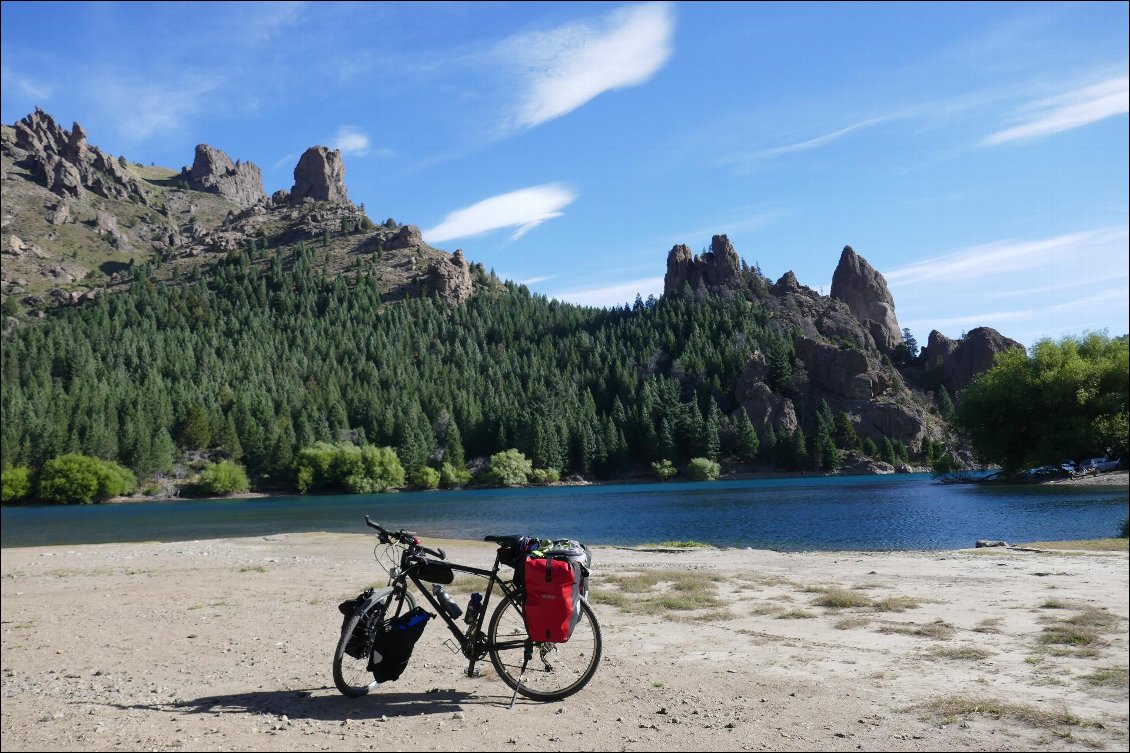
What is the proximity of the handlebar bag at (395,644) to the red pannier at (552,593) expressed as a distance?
4.25 feet

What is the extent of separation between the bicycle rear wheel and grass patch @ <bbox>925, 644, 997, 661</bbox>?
6.07m

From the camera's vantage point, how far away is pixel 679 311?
165500 millimetres

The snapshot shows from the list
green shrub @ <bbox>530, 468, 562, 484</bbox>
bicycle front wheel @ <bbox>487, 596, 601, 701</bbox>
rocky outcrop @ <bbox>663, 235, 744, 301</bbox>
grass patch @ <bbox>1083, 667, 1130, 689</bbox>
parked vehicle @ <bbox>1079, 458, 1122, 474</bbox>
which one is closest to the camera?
grass patch @ <bbox>1083, 667, 1130, 689</bbox>

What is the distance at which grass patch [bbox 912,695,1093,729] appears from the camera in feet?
19.6

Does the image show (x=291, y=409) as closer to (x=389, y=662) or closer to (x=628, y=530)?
(x=628, y=530)

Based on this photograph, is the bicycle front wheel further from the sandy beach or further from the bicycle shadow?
the bicycle shadow

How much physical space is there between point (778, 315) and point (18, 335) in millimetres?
177894

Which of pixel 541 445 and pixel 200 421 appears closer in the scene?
pixel 541 445

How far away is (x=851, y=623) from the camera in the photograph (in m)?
10.3

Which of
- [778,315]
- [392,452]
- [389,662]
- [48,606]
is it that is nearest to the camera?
[389,662]

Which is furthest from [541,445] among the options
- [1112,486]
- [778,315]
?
[778,315]

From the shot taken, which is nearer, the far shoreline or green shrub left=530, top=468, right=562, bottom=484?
green shrub left=530, top=468, right=562, bottom=484

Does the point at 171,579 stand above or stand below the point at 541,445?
below

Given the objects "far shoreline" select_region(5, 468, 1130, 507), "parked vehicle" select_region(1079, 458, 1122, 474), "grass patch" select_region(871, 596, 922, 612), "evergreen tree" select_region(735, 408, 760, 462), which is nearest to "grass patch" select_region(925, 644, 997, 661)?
"grass patch" select_region(871, 596, 922, 612)
